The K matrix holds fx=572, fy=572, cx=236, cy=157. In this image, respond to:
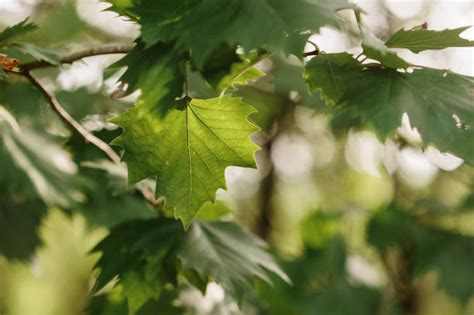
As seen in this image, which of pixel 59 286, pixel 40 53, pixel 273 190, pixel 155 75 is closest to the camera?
pixel 155 75

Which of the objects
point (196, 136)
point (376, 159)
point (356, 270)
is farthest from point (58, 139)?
point (376, 159)

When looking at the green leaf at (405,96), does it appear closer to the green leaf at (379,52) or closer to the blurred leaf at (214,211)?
the green leaf at (379,52)

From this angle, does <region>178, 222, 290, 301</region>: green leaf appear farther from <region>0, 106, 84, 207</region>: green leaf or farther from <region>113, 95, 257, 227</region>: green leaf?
<region>0, 106, 84, 207</region>: green leaf

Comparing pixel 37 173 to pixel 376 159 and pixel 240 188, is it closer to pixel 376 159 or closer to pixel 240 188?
pixel 376 159

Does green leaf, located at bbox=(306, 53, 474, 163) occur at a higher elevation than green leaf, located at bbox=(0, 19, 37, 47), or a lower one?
lower

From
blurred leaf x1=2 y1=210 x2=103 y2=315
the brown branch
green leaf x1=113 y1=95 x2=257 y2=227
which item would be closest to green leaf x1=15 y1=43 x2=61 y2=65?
the brown branch

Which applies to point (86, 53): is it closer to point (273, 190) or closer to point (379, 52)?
point (379, 52)

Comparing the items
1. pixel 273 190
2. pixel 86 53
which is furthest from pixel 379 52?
pixel 273 190
